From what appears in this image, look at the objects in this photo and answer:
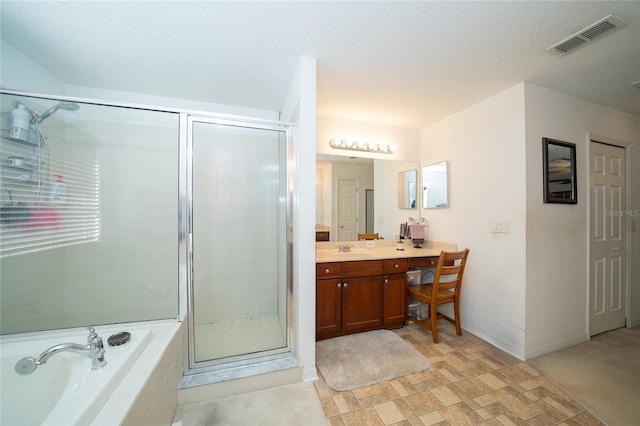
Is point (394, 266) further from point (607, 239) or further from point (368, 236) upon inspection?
point (607, 239)

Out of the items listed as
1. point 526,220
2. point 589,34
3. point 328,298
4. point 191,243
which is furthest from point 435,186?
point 191,243

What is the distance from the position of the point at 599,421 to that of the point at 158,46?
3700 millimetres

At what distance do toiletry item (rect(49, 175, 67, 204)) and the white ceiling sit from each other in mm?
932

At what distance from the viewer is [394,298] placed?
7.86 feet

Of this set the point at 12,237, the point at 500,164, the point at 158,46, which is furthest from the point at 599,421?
the point at 12,237

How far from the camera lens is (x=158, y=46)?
63.0 inches

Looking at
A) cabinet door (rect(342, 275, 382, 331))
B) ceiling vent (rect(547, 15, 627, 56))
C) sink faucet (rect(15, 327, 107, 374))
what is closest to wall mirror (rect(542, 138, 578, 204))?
ceiling vent (rect(547, 15, 627, 56))

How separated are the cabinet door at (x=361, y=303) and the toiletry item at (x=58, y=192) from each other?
7.74ft

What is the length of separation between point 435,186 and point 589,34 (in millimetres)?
1653

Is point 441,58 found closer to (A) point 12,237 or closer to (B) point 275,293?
(B) point 275,293

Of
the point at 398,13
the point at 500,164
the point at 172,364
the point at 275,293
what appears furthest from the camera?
the point at 275,293

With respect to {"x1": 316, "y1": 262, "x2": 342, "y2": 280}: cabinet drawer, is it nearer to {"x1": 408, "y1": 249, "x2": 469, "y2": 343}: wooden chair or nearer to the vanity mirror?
the vanity mirror

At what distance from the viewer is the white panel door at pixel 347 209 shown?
2.74m

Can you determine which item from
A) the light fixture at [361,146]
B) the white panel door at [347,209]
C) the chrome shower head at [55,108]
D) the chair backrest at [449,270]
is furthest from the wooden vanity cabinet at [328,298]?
the chrome shower head at [55,108]
